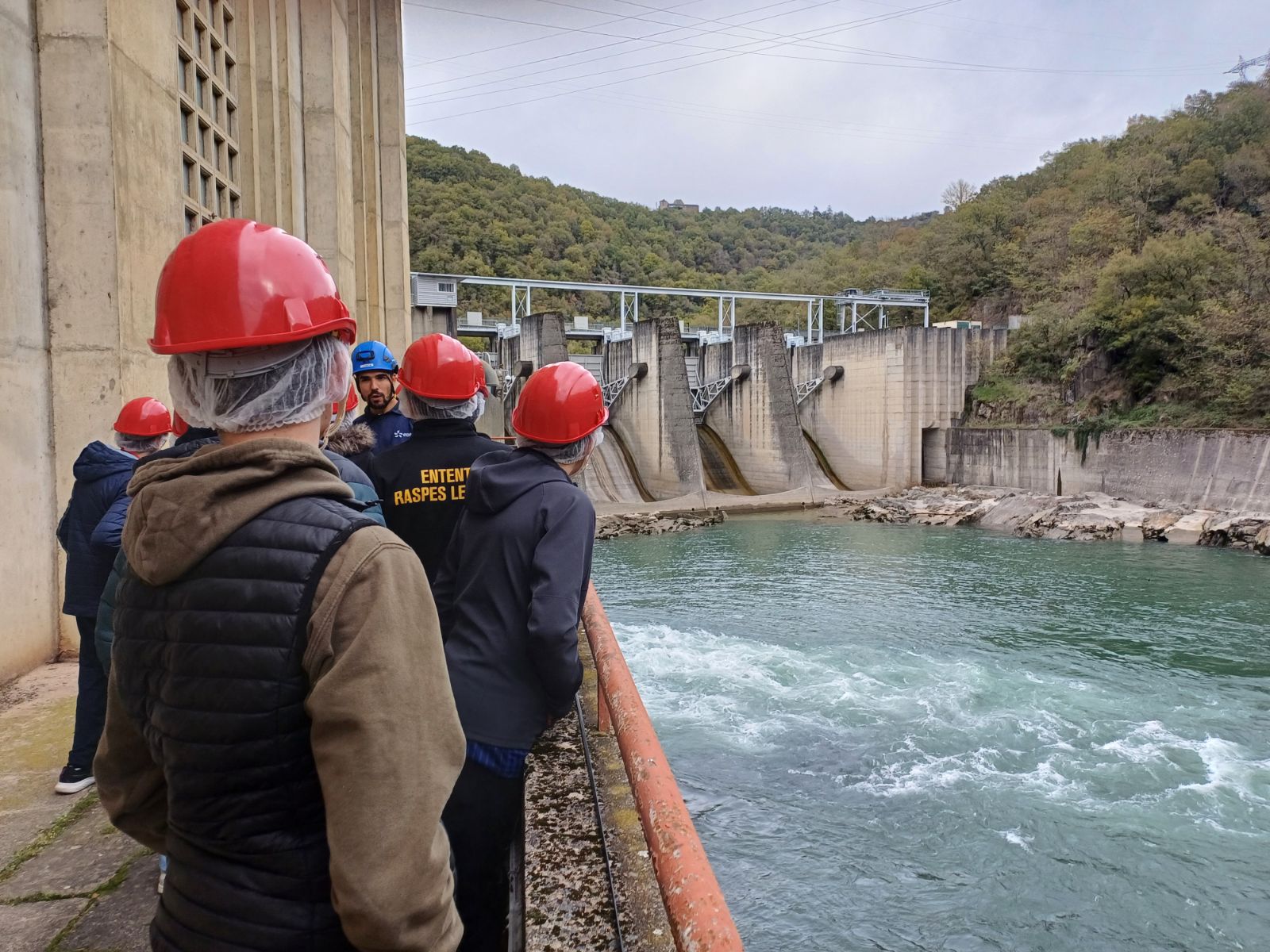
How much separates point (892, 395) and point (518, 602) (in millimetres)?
25766

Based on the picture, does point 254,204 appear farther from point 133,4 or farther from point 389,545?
point 389,545

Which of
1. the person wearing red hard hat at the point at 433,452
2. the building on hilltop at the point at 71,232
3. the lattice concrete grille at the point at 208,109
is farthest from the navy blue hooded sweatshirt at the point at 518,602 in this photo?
the lattice concrete grille at the point at 208,109

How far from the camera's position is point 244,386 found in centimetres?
105

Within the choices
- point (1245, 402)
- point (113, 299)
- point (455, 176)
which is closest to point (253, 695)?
point (113, 299)

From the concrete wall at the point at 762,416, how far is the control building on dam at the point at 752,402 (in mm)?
39

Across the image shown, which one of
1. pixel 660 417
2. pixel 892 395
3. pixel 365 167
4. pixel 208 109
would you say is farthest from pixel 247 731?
pixel 892 395

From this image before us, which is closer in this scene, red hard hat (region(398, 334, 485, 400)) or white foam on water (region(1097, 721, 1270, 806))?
red hard hat (region(398, 334, 485, 400))

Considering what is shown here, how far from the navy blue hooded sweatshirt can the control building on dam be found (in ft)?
68.4

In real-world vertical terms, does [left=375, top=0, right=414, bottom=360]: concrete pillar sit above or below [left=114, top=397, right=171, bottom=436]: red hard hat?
above

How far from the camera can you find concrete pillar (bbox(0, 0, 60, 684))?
4.17m

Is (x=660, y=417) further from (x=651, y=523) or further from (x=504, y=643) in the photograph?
(x=504, y=643)

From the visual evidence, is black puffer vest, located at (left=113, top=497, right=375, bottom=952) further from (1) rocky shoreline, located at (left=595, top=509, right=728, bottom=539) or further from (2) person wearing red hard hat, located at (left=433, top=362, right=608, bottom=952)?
(1) rocky shoreline, located at (left=595, top=509, right=728, bottom=539)

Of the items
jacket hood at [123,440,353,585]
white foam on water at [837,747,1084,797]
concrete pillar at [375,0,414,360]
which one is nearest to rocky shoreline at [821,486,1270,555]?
white foam on water at [837,747,1084,797]

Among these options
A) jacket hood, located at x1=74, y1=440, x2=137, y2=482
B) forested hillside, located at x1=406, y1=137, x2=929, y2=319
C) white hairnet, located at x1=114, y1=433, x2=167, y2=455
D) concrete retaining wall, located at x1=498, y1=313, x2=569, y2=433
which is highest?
forested hillside, located at x1=406, y1=137, x2=929, y2=319
